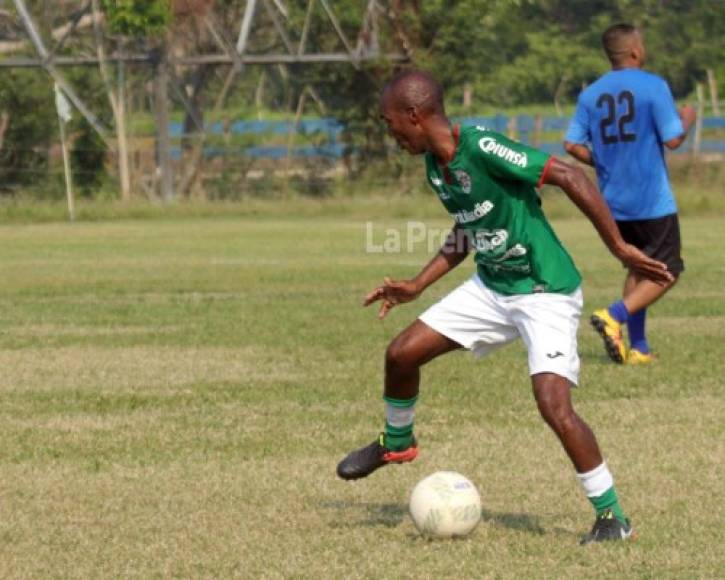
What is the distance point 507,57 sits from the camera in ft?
198

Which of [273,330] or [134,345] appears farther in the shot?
[273,330]

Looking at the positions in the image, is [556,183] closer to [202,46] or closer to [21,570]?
[21,570]

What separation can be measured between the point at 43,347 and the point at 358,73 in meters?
23.4

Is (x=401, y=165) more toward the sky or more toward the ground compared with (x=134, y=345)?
more toward the ground

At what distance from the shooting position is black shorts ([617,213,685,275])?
467 inches

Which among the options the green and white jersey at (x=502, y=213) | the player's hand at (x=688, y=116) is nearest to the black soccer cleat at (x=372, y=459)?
the green and white jersey at (x=502, y=213)

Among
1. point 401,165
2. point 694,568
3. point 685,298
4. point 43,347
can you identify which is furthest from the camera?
point 401,165

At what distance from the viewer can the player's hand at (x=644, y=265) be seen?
641 centimetres

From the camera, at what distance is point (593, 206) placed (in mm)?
6387

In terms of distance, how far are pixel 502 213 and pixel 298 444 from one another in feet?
8.51

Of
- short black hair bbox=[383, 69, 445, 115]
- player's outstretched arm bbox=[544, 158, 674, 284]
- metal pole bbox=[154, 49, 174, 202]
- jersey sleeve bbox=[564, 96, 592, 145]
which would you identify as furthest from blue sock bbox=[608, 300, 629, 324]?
metal pole bbox=[154, 49, 174, 202]

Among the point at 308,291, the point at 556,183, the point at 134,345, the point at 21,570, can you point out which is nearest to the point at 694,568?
the point at 556,183

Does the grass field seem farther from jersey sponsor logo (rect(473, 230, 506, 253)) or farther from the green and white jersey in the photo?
jersey sponsor logo (rect(473, 230, 506, 253))

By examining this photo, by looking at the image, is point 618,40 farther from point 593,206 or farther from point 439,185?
point 593,206
